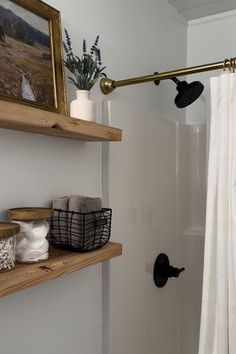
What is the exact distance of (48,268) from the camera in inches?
29.6

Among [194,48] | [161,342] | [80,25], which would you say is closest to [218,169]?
[80,25]

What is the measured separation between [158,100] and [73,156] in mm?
698

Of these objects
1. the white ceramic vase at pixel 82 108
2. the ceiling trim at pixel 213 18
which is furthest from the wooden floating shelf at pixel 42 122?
the ceiling trim at pixel 213 18

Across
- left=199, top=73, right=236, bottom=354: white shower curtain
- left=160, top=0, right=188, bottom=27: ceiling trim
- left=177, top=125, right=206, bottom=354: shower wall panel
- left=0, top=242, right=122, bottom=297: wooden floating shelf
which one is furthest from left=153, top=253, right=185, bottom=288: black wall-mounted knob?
left=160, top=0, right=188, bottom=27: ceiling trim

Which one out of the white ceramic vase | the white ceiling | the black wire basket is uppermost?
the white ceiling

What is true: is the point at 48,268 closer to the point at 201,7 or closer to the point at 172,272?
the point at 172,272

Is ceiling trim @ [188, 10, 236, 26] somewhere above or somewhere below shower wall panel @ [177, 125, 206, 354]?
above

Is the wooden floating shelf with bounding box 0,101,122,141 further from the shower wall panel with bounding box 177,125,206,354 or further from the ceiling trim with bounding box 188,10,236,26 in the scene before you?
the ceiling trim with bounding box 188,10,236,26

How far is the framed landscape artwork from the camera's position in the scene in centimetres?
81

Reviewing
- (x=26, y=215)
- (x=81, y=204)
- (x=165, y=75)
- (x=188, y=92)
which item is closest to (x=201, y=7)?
(x=188, y=92)

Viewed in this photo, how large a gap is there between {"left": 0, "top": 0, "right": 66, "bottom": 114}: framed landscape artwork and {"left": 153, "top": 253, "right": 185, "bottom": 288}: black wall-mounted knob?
0.86 metres

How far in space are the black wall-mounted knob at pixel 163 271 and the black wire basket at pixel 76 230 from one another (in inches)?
23.6

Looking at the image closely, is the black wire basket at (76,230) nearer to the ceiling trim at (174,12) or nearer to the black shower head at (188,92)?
the black shower head at (188,92)

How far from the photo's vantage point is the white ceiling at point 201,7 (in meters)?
1.62
